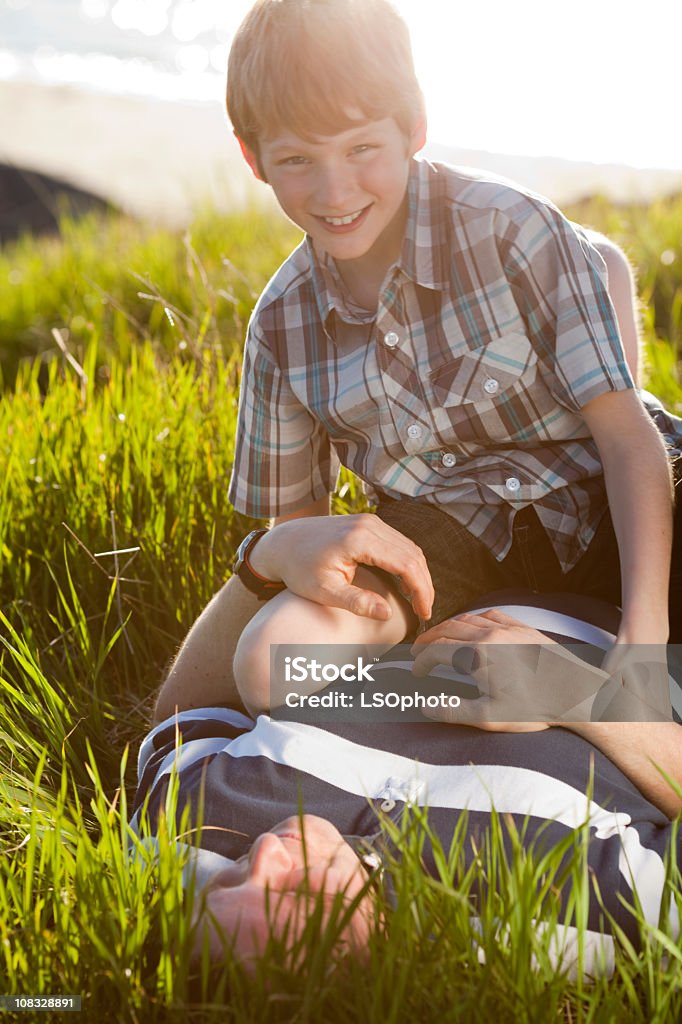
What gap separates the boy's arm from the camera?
1.54 metres

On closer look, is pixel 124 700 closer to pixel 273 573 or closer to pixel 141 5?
pixel 273 573

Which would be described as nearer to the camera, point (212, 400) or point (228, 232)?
point (212, 400)

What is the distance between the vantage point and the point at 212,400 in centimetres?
257

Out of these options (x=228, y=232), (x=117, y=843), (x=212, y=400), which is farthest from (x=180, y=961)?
(x=228, y=232)

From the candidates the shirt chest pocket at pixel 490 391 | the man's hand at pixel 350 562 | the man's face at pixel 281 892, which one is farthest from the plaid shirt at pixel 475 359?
the man's face at pixel 281 892

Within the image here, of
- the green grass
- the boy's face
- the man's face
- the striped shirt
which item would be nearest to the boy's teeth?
the boy's face

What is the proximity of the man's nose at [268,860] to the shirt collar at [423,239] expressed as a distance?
0.92 metres

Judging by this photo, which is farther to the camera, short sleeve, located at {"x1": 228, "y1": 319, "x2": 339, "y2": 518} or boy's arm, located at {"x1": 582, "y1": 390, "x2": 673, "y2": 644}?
short sleeve, located at {"x1": 228, "y1": 319, "x2": 339, "y2": 518}

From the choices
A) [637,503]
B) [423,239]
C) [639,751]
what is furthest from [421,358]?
[639,751]

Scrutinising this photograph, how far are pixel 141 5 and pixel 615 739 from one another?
857 inches

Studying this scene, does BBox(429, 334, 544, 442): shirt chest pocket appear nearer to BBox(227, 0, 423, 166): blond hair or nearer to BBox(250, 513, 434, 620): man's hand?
BBox(250, 513, 434, 620): man's hand

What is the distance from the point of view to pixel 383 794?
1.43 meters

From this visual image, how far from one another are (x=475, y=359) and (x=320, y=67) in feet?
1.70

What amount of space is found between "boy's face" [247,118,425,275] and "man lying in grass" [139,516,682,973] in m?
0.48
